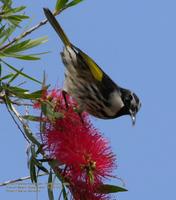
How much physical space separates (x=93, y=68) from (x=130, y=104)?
46cm

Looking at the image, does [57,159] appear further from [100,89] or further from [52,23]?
[100,89]

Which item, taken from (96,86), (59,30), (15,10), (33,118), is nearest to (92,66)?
(96,86)

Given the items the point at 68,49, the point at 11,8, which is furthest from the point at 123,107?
the point at 11,8

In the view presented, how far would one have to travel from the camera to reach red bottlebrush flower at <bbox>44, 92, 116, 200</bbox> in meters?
2.57

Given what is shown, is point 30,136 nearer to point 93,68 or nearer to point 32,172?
point 32,172

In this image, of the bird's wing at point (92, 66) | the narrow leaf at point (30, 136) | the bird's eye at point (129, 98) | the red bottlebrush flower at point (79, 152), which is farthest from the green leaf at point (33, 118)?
the bird's eye at point (129, 98)

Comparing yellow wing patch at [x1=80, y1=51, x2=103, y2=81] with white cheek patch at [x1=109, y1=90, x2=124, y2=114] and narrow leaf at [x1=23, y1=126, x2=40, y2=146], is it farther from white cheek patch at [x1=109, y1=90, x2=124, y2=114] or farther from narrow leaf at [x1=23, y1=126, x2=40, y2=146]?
narrow leaf at [x1=23, y1=126, x2=40, y2=146]

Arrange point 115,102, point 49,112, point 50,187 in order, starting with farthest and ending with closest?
point 115,102 → point 49,112 → point 50,187

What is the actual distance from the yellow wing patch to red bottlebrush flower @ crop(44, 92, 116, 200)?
4.17 ft

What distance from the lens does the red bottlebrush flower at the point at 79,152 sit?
2568 millimetres

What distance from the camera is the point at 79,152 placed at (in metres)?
2.64

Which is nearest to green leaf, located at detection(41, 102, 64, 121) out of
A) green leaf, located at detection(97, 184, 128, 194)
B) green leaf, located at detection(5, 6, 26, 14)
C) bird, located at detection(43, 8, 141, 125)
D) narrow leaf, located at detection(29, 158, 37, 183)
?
narrow leaf, located at detection(29, 158, 37, 183)

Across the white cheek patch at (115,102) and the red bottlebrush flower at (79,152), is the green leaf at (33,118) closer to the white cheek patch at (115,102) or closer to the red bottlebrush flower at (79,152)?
the red bottlebrush flower at (79,152)

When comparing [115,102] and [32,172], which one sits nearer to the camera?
[32,172]
